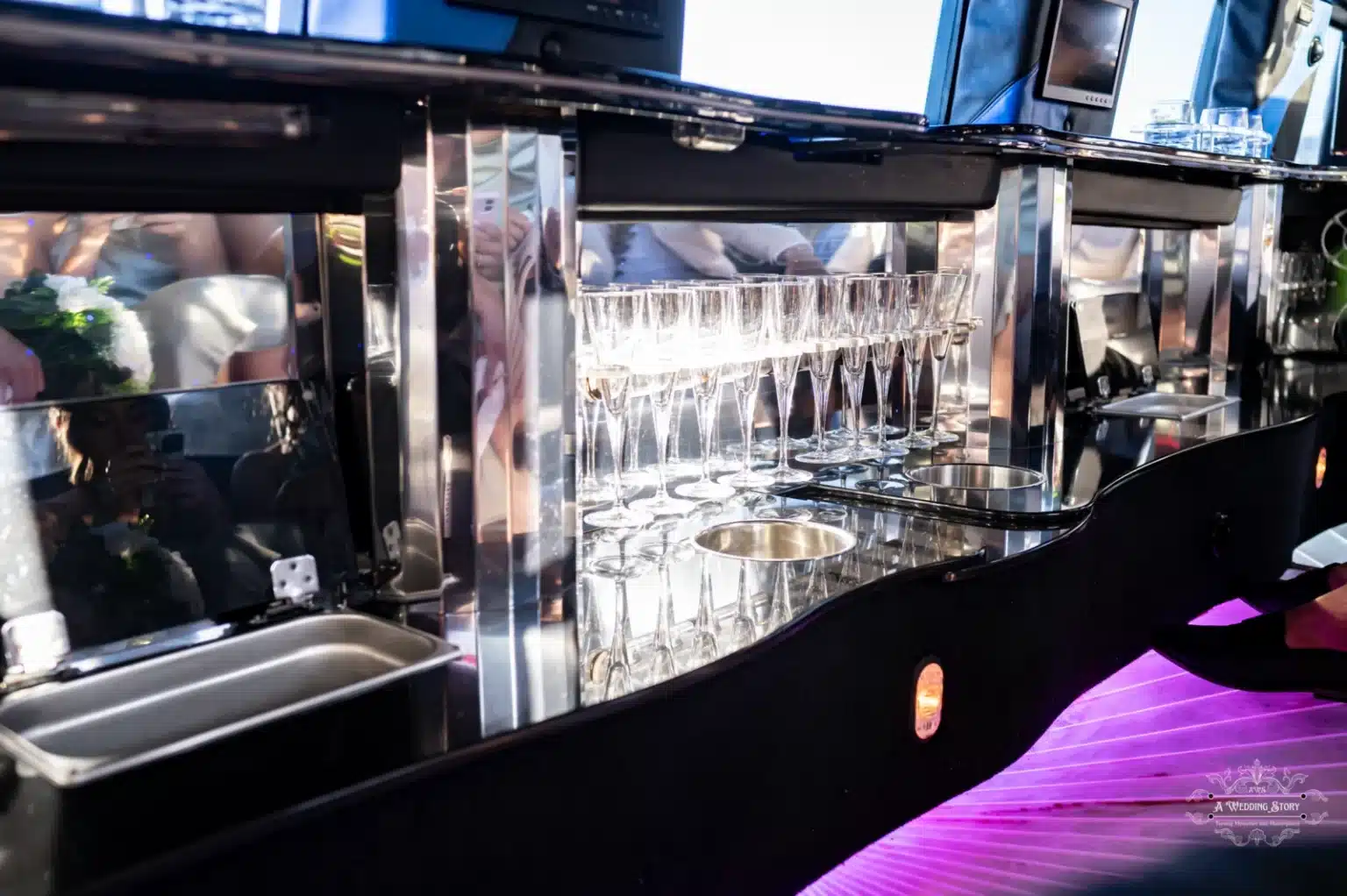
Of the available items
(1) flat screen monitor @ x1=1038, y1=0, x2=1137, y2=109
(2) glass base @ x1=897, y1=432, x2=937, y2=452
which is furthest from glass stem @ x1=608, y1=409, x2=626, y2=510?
(1) flat screen monitor @ x1=1038, y1=0, x2=1137, y2=109

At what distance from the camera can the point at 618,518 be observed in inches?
69.2

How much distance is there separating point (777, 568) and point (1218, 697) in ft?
2.80

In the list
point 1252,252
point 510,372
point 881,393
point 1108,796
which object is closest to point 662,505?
point 510,372

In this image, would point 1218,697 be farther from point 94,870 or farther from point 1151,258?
point 1151,258

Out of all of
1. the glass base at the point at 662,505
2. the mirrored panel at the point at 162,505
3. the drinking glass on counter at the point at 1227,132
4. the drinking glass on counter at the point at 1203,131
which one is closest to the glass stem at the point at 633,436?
the glass base at the point at 662,505

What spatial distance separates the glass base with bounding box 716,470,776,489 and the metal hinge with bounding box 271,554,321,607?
0.87 m

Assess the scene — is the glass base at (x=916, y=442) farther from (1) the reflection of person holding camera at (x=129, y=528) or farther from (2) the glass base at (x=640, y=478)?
(1) the reflection of person holding camera at (x=129, y=528)

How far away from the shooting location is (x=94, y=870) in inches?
29.7

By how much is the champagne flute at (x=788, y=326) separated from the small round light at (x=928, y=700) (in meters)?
0.56

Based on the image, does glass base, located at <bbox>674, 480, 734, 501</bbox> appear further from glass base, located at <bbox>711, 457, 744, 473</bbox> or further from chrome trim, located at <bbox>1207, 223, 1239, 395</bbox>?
chrome trim, located at <bbox>1207, 223, 1239, 395</bbox>

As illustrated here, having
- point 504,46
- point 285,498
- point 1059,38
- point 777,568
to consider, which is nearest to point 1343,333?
point 1059,38

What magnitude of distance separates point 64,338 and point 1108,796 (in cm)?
148

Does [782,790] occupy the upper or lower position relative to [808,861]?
upper

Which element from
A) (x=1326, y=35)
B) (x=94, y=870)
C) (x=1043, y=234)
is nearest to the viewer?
(x=94, y=870)
